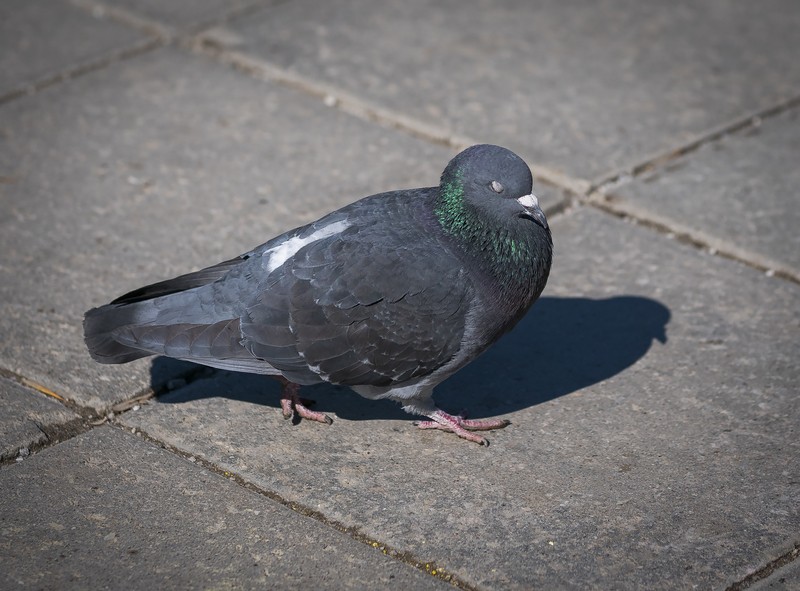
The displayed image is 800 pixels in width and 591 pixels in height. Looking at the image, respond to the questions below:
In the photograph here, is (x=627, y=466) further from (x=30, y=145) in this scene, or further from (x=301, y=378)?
(x=30, y=145)

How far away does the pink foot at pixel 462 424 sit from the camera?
4.31m

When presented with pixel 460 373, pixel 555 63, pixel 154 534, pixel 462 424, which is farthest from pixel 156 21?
pixel 154 534

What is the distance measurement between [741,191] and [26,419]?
3.84m

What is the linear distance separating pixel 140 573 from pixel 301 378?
975mm

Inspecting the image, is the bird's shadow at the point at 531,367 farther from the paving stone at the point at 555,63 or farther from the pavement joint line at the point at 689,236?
the paving stone at the point at 555,63

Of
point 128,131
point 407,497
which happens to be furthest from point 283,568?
point 128,131

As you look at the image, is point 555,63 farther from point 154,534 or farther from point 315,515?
point 154,534

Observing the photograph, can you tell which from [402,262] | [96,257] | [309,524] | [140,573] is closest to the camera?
[140,573]

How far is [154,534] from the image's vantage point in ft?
12.3

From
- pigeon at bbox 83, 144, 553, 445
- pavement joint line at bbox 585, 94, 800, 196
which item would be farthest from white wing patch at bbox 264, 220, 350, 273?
pavement joint line at bbox 585, 94, 800, 196

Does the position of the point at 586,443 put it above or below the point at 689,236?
below

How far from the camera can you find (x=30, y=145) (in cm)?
623

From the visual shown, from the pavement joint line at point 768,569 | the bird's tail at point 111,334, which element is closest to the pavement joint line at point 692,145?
the pavement joint line at point 768,569

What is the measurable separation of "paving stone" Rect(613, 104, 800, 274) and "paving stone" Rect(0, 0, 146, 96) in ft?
11.5
